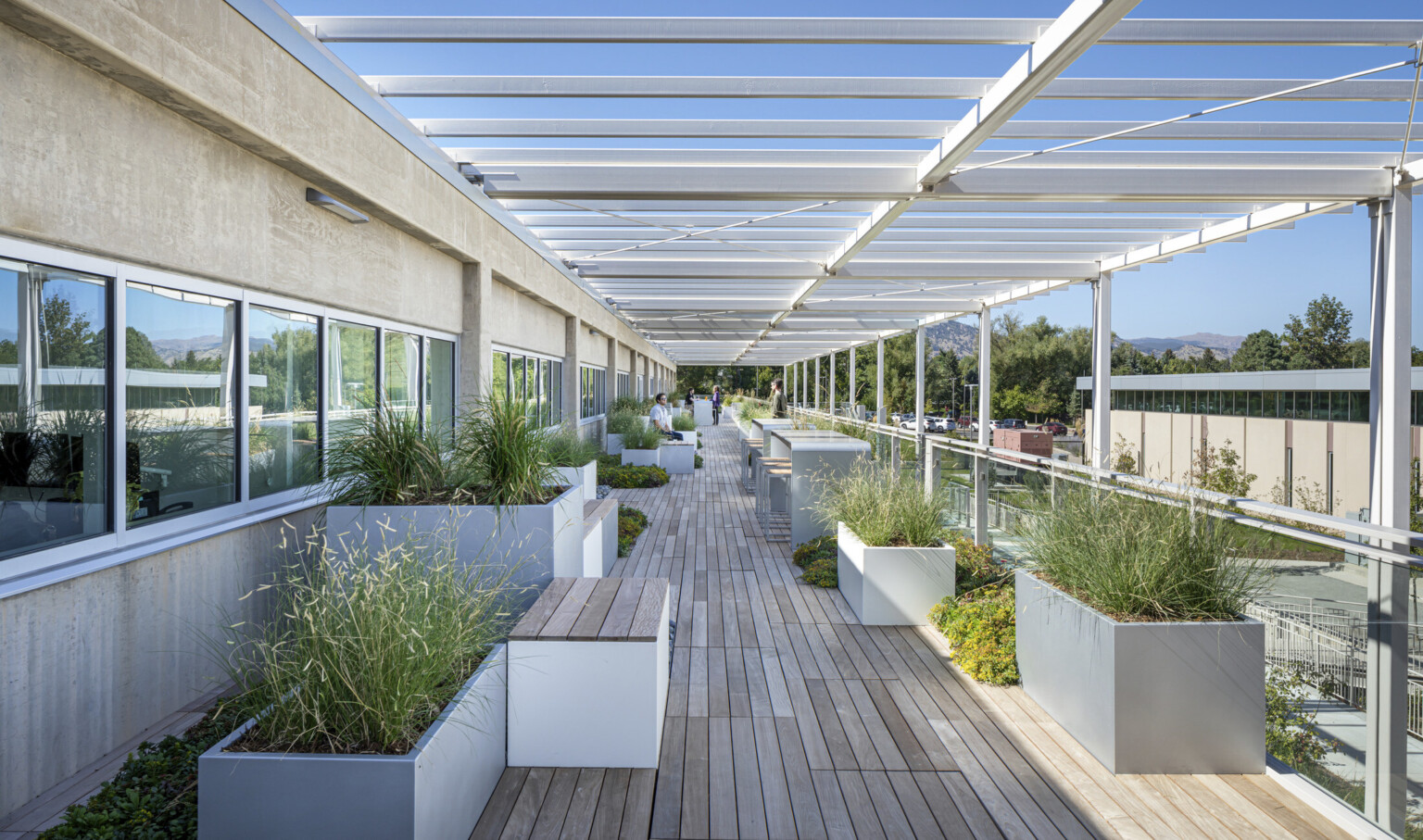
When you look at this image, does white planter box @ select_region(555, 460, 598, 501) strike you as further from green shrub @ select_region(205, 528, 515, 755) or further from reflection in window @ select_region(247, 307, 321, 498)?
green shrub @ select_region(205, 528, 515, 755)

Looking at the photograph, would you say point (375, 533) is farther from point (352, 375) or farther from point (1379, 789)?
point (1379, 789)

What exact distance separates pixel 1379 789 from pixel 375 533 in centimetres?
415

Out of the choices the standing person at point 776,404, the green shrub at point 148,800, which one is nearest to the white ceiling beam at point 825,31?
the green shrub at point 148,800

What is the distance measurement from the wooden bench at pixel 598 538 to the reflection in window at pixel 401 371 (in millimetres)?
1526

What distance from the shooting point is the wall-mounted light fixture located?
4.41m

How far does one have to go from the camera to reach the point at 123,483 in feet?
10.4

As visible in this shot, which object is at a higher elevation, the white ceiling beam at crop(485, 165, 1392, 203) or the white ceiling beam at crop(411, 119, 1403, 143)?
the white ceiling beam at crop(411, 119, 1403, 143)

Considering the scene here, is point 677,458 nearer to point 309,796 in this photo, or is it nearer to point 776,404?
point 776,404

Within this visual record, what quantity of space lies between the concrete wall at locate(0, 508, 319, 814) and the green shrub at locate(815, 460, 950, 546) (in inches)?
147

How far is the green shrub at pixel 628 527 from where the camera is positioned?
736cm

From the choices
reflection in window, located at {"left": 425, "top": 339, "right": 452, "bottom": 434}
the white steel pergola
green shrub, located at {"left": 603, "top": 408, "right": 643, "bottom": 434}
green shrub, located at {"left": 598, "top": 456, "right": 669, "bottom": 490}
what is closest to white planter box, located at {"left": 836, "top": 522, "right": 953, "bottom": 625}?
the white steel pergola

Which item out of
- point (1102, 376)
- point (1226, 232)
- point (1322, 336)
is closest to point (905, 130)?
point (1226, 232)

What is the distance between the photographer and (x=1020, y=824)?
2.75 meters

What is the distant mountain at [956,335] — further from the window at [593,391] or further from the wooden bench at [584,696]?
the wooden bench at [584,696]
